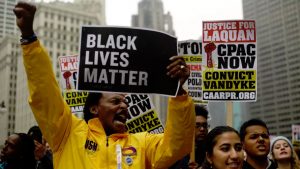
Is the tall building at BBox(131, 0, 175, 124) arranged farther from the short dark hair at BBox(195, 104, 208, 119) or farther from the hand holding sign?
the hand holding sign

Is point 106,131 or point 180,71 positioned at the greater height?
point 180,71

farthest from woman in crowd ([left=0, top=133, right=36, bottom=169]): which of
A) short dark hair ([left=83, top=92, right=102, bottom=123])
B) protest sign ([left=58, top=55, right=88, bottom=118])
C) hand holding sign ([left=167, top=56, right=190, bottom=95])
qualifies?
protest sign ([left=58, top=55, right=88, bottom=118])

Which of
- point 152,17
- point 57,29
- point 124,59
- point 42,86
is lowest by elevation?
point 42,86

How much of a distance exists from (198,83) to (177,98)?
432 cm

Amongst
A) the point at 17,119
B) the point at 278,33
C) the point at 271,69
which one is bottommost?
the point at 17,119

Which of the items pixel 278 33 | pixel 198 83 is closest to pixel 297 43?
pixel 278 33

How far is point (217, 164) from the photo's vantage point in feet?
13.0

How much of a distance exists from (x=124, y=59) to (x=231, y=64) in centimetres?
315

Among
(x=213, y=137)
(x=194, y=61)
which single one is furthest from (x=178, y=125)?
(x=194, y=61)

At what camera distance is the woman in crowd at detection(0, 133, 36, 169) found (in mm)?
4922

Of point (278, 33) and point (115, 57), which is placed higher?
point (278, 33)

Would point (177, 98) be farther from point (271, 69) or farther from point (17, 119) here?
point (271, 69)

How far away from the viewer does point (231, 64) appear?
6.55 meters

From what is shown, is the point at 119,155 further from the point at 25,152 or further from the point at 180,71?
the point at 25,152
